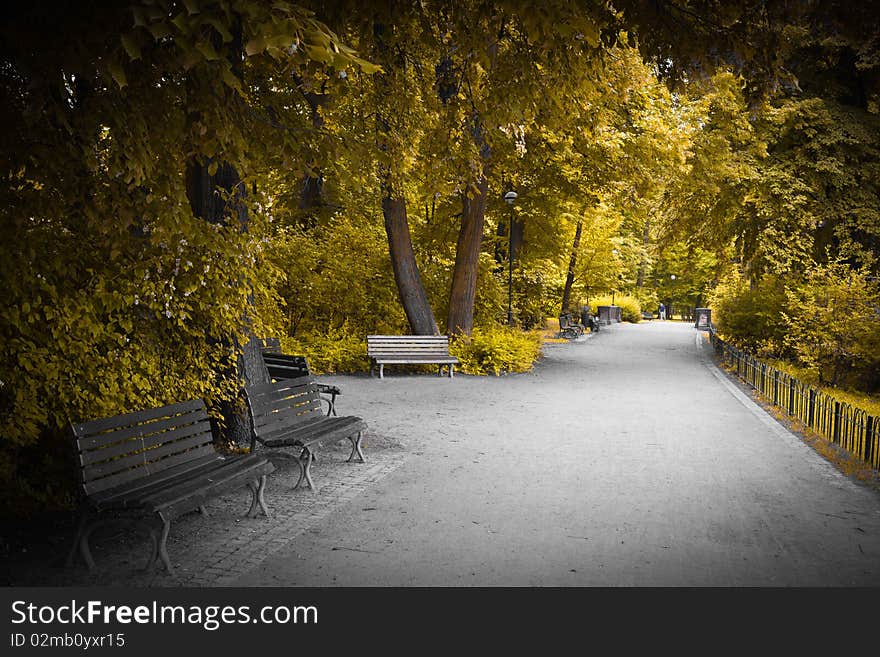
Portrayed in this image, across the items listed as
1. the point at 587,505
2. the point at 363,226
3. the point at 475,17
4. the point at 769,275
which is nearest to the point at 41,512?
the point at 587,505

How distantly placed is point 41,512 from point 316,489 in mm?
2230

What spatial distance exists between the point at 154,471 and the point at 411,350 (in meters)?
11.2

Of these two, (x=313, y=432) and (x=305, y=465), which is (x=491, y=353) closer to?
(x=313, y=432)

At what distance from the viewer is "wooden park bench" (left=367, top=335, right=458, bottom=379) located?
16.3 meters

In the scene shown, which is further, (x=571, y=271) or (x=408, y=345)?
(x=571, y=271)

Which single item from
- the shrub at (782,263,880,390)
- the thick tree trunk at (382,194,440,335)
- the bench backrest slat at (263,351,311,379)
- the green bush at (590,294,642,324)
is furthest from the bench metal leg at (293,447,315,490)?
the green bush at (590,294,642,324)

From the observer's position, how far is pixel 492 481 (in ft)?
24.0

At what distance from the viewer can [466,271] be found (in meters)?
18.6

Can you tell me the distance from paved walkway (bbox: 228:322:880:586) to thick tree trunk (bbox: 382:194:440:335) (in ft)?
18.6

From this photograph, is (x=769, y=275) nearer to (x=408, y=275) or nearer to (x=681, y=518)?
(x=408, y=275)

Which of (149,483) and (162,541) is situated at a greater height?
(149,483)

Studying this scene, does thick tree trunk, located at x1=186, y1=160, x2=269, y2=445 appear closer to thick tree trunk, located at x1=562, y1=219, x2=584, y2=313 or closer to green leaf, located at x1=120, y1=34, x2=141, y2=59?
green leaf, located at x1=120, y1=34, x2=141, y2=59

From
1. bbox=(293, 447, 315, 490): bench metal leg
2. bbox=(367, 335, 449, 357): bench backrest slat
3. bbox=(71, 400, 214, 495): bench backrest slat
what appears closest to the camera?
bbox=(71, 400, 214, 495): bench backrest slat

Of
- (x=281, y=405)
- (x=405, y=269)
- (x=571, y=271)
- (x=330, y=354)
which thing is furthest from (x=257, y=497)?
(x=571, y=271)
